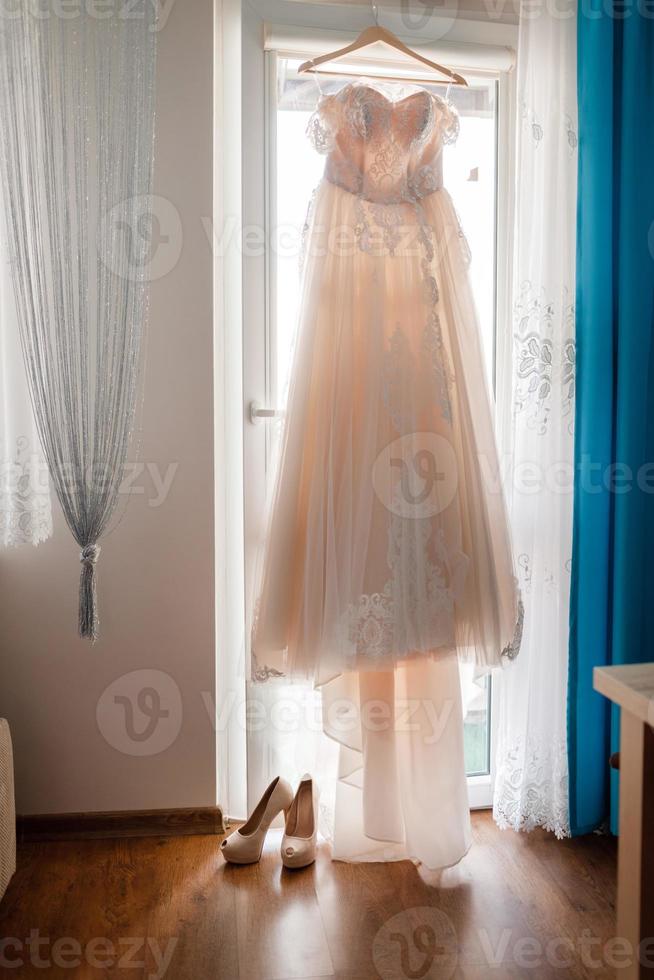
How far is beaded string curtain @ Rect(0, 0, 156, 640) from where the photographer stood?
179 centimetres

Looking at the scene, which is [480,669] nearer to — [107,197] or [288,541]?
[288,541]

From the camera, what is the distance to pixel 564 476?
2.03 meters

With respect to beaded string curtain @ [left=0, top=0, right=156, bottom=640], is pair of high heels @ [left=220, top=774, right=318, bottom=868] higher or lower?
lower

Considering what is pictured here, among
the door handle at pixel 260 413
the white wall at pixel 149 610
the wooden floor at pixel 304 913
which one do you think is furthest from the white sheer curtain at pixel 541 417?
the white wall at pixel 149 610

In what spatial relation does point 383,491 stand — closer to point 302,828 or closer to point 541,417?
point 541,417

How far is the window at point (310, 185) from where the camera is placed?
200 centimetres

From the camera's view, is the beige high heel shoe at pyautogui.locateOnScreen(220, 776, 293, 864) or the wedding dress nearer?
the wedding dress

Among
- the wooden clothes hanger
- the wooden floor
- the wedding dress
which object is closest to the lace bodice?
the wedding dress

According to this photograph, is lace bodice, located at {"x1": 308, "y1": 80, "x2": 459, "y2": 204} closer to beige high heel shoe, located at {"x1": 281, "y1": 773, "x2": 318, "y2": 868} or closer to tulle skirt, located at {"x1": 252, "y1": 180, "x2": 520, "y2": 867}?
tulle skirt, located at {"x1": 252, "y1": 180, "x2": 520, "y2": 867}

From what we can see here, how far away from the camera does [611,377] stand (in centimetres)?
197

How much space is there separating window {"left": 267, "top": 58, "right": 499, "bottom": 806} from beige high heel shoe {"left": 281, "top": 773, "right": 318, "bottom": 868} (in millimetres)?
469

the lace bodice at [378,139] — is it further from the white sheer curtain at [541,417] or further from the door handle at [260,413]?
the door handle at [260,413]

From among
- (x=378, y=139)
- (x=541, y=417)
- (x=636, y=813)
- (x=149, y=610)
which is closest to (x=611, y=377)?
(x=541, y=417)

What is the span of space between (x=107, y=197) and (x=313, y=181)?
20.5 inches
